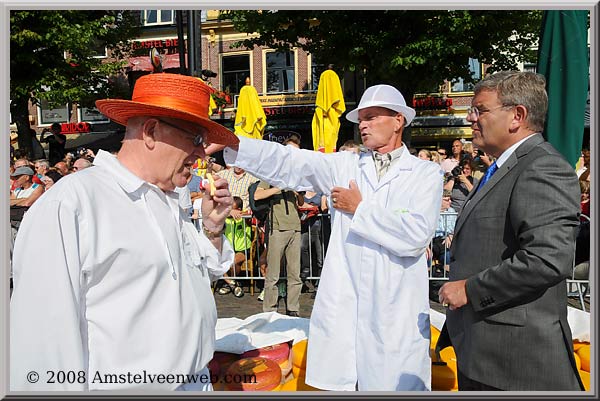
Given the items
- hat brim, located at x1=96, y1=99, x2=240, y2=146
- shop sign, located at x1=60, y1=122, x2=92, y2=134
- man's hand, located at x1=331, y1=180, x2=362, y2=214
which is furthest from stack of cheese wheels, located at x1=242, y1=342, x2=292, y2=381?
shop sign, located at x1=60, y1=122, x2=92, y2=134

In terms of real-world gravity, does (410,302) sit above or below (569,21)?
below

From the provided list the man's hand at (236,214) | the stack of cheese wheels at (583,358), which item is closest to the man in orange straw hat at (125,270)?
the stack of cheese wheels at (583,358)

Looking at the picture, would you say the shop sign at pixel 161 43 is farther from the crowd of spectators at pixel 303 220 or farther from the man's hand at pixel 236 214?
the man's hand at pixel 236 214

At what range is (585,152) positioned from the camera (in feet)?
29.9

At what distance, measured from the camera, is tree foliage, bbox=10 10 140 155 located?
1838cm

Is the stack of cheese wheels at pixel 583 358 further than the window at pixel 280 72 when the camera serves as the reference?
No

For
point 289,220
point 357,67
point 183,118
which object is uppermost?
point 357,67

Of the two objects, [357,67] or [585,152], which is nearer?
[585,152]

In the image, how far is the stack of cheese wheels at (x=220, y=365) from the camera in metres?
3.73

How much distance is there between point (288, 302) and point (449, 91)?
23788mm

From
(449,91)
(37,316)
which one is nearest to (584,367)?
(37,316)

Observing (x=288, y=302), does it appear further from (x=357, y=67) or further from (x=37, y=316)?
(x=357, y=67)

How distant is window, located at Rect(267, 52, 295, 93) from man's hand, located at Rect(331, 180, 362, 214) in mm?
26653

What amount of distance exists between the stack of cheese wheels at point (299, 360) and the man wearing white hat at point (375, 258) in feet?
1.85
